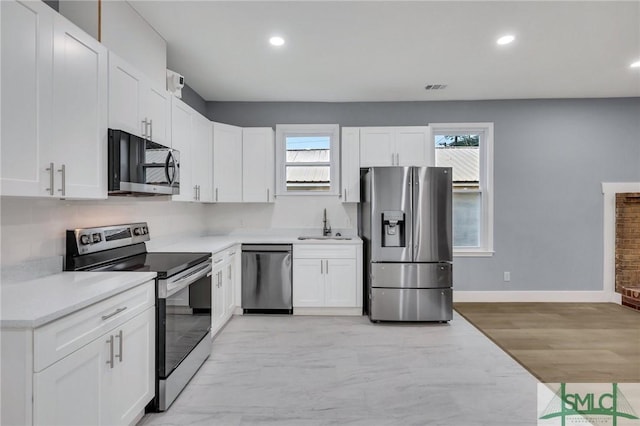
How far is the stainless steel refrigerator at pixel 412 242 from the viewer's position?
3939 millimetres

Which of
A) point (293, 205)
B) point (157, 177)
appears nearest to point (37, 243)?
point (157, 177)

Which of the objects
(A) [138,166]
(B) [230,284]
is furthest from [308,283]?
(A) [138,166]

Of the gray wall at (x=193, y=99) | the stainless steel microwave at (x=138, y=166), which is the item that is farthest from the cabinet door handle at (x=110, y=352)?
the gray wall at (x=193, y=99)

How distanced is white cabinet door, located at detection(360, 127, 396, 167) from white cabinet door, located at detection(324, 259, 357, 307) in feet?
4.25

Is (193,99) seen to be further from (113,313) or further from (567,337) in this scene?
(567,337)

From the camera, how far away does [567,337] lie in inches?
140

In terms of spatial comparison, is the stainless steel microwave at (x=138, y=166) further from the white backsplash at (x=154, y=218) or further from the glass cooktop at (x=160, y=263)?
the glass cooktop at (x=160, y=263)

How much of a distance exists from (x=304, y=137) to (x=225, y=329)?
2610mm

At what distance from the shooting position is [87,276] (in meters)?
2.04

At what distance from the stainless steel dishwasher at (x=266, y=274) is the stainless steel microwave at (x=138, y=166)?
1.53 meters

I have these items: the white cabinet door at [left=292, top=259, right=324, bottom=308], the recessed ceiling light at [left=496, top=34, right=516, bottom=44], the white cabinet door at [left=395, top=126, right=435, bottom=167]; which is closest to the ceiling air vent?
the white cabinet door at [left=395, top=126, right=435, bottom=167]

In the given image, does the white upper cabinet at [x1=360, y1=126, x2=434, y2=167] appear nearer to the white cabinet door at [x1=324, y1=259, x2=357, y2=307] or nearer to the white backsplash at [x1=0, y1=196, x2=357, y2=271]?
the white backsplash at [x1=0, y1=196, x2=357, y2=271]

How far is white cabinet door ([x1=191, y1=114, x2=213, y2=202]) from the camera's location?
3.70 meters

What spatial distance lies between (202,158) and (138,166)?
158 cm
